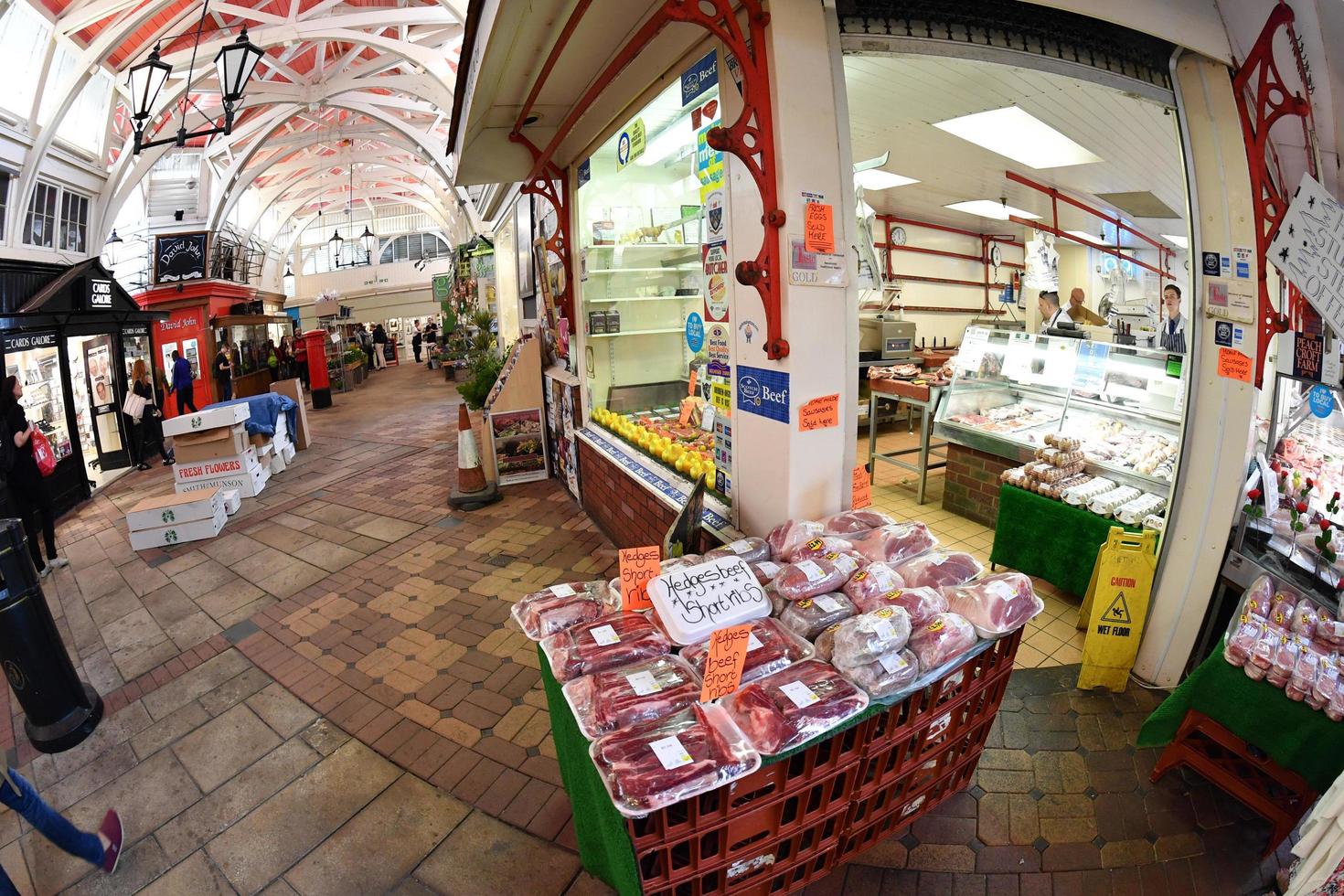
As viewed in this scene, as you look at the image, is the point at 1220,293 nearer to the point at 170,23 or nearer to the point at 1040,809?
the point at 1040,809

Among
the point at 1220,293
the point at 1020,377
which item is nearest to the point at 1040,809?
the point at 1220,293

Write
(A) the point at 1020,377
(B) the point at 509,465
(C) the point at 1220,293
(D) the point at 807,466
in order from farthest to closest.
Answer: (B) the point at 509,465 < (A) the point at 1020,377 < (C) the point at 1220,293 < (D) the point at 807,466

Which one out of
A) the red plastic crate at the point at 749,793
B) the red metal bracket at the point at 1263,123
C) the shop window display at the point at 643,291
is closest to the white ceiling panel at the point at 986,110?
the red metal bracket at the point at 1263,123

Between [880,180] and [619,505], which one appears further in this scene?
[880,180]

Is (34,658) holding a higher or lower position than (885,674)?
lower

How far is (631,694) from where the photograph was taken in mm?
1780

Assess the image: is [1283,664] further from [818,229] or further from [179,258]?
[179,258]

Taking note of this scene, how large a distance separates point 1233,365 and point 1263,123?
1.13m

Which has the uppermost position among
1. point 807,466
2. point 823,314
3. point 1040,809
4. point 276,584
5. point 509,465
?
point 823,314

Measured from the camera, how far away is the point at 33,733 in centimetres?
315

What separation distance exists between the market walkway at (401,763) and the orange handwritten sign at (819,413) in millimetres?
1731

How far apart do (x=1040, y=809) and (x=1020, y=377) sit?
420 centimetres

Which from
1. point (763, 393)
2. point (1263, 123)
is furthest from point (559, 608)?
point (1263, 123)

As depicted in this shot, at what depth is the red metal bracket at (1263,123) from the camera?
8.75 feet
